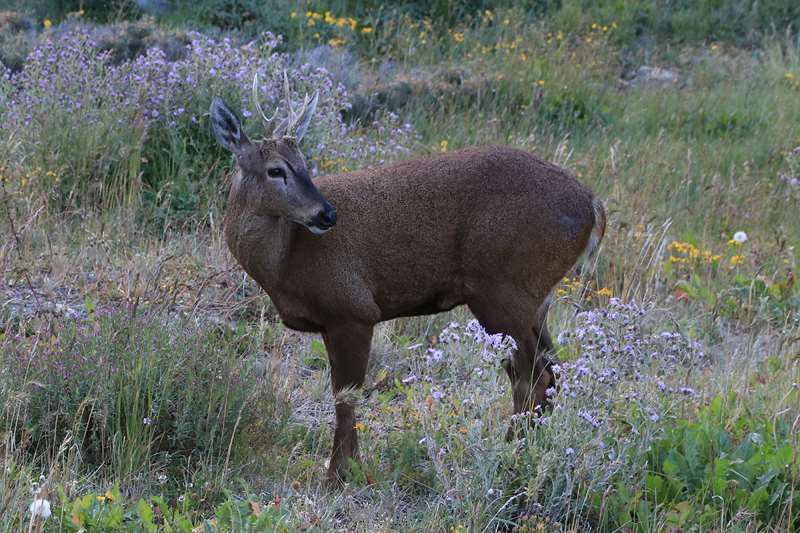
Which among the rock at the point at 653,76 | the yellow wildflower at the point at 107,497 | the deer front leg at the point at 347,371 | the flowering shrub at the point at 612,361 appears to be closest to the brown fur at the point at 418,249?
the deer front leg at the point at 347,371

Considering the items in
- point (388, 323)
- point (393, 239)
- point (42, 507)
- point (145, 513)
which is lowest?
point (388, 323)

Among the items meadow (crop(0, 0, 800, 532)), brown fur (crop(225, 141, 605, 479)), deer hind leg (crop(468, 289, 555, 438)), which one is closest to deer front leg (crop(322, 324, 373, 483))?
brown fur (crop(225, 141, 605, 479))

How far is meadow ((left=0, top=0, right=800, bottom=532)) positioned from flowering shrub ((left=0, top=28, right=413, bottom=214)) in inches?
1.1

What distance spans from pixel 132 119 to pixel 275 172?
3.55m

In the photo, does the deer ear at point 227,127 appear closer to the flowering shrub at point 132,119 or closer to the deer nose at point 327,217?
the deer nose at point 327,217

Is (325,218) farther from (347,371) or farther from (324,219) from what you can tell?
(347,371)

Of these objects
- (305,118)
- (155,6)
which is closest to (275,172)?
(305,118)

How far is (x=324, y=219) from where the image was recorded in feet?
16.8

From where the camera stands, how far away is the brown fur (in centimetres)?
533

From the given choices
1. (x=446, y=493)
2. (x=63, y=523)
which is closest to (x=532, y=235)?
(x=446, y=493)

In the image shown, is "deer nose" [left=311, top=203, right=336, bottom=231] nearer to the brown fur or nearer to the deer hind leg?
the brown fur

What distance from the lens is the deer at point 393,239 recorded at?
5320 mm

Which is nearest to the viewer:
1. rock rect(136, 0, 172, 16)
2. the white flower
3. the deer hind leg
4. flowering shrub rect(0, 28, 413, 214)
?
the white flower

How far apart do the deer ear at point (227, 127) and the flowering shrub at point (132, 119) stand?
2.47 metres
